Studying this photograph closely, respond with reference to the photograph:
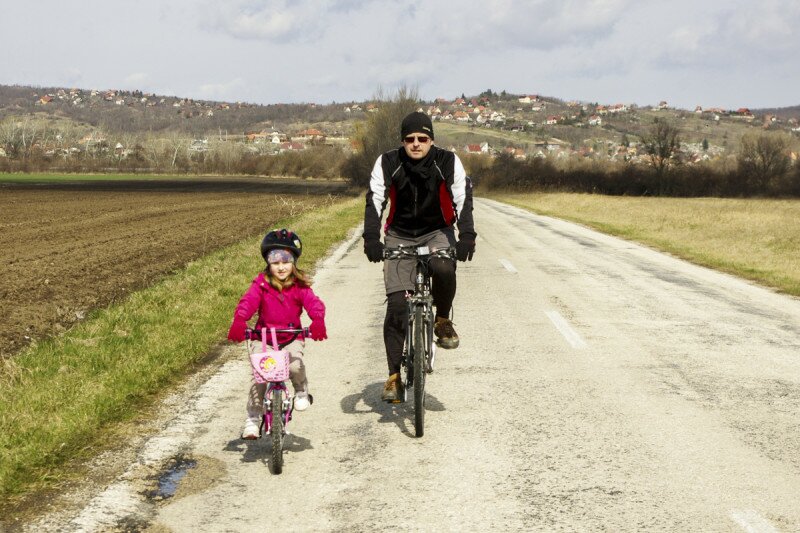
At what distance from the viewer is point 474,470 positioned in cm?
479

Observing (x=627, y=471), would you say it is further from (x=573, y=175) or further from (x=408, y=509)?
(x=573, y=175)

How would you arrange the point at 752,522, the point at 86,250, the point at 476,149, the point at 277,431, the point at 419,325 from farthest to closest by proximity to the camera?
1. the point at 476,149
2. the point at 86,250
3. the point at 419,325
4. the point at 277,431
5. the point at 752,522

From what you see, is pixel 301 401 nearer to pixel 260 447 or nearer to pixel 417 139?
pixel 260 447

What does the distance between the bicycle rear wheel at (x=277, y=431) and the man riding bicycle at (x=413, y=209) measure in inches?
46.7

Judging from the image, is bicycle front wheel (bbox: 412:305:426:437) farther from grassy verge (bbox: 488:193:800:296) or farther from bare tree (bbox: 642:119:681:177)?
bare tree (bbox: 642:119:681:177)

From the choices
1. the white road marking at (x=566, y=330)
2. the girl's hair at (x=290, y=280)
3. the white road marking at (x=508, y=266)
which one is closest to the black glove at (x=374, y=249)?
the girl's hair at (x=290, y=280)

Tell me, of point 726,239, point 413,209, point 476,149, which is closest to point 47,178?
point 476,149

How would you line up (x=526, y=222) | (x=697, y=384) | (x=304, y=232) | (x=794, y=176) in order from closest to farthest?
1. (x=697, y=384)
2. (x=304, y=232)
3. (x=526, y=222)
4. (x=794, y=176)

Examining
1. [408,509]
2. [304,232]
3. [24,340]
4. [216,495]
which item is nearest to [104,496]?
[216,495]

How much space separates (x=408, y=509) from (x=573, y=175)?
76.6m

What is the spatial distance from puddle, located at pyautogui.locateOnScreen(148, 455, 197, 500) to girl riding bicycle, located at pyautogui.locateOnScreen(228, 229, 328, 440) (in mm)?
386

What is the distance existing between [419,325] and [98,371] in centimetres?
325

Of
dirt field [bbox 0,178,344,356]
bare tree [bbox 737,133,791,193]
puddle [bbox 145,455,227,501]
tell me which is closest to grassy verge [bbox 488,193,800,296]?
puddle [bbox 145,455,227,501]

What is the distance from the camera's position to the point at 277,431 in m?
4.65
